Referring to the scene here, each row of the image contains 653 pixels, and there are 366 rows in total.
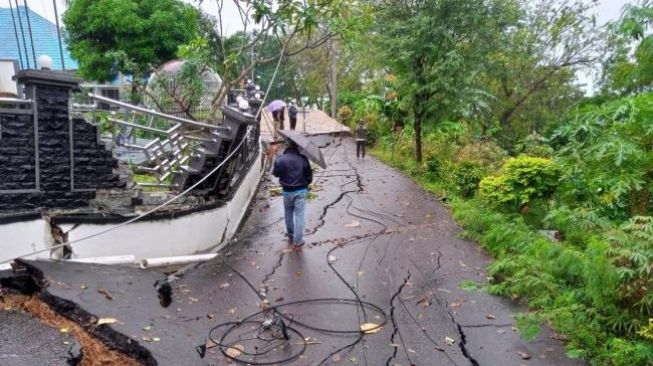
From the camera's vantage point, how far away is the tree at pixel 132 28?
2131 centimetres

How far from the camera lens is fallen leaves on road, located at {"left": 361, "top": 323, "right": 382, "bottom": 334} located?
5.26m

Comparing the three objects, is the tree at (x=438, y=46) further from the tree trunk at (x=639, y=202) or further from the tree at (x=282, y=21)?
the tree trunk at (x=639, y=202)

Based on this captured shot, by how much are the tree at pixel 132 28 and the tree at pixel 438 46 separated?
976 cm

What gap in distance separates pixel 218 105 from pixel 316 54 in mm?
29133

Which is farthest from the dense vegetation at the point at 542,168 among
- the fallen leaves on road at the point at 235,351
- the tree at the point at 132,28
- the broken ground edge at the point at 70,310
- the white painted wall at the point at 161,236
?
the tree at the point at 132,28

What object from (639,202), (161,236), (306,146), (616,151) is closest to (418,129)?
(306,146)

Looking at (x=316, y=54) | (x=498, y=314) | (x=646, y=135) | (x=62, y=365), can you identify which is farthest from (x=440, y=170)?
(x=316, y=54)

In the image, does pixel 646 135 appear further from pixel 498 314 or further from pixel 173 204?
pixel 173 204

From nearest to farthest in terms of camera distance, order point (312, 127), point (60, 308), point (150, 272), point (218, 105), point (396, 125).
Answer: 1. point (60, 308)
2. point (150, 272)
3. point (218, 105)
4. point (396, 125)
5. point (312, 127)

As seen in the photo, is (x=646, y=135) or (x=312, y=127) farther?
(x=312, y=127)

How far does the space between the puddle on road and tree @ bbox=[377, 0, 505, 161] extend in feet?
35.6

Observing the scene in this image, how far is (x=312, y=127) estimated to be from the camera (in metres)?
29.8

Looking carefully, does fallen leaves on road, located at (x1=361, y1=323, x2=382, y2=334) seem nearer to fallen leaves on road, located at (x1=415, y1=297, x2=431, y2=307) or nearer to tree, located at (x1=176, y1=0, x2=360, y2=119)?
fallen leaves on road, located at (x1=415, y1=297, x2=431, y2=307)

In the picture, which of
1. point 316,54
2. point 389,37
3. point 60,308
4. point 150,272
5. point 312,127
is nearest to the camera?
point 60,308
